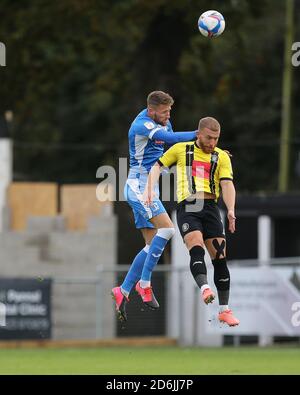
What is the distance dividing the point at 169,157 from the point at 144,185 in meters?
0.66

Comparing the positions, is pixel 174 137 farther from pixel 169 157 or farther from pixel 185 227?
pixel 185 227

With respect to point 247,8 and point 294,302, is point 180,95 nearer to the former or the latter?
point 247,8

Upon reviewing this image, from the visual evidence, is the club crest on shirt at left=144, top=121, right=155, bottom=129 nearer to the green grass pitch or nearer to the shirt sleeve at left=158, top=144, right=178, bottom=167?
the shirt sleeve at left=158, top=144, right=178, bottom=167

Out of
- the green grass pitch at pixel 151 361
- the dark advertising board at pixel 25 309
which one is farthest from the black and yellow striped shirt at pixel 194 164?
the dark advertising board at pixel 25 309

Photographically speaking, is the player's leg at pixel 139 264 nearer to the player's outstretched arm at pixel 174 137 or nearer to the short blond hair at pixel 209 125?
the player's outstretched arm at pixel 174 137

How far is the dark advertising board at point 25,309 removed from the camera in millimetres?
26719

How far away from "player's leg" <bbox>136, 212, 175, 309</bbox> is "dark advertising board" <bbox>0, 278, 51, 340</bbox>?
9.77 metres

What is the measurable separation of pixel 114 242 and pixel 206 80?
1343 cm

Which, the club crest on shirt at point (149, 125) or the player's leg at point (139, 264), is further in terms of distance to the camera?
the player's leg at point (139, 264)

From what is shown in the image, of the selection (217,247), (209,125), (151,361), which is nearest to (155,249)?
(217,247)

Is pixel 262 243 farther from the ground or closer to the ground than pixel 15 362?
farther from the ground

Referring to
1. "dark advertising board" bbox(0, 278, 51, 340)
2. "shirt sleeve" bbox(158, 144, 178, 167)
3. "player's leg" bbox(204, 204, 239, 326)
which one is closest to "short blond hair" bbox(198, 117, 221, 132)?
"shirt sleeve" bbox(158, 144, 178, 167)

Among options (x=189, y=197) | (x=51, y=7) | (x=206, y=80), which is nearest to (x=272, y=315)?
(x=189, y=197)
